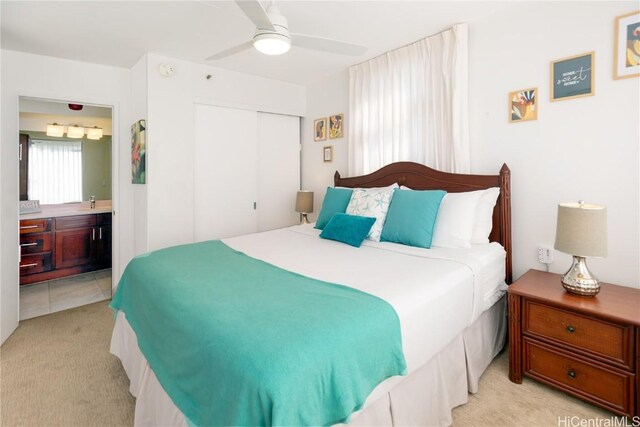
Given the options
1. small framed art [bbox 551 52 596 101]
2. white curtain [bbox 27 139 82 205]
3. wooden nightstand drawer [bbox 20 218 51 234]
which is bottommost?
wooden nightstand drawer [bbox 20 218 51 234]

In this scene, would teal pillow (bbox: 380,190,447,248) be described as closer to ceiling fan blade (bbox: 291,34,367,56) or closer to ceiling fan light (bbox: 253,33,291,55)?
ceiling fan blade (bbox: 291,34,367,56)

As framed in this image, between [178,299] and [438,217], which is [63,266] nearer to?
[178,299]

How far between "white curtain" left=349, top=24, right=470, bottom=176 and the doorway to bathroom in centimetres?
317

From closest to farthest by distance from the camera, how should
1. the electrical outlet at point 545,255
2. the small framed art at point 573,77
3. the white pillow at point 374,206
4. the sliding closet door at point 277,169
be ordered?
the small framed art at point 573,77 < the electrical outlet at point 545,255 < the white pillow at point 374,206 < the sliding closet door at point 277,169

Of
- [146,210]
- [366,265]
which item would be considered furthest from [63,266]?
[366,265]

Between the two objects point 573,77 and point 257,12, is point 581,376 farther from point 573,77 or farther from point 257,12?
point 257,12

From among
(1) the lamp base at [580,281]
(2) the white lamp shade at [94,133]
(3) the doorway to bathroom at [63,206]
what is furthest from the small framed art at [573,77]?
(2) the white lamp shade at [94,133]

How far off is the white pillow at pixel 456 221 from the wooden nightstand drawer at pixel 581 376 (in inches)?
29.6

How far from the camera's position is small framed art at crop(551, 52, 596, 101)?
82.0 inches

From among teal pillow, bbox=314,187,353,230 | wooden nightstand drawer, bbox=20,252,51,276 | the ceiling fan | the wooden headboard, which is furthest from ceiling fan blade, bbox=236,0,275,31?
wooden nightstand drawer, bbox=20,252,51,276

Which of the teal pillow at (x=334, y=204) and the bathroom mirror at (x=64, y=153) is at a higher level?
the bathroom mirror at (x=64, y=153)

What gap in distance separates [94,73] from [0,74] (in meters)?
0.74

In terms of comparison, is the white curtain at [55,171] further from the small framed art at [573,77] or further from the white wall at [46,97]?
the small framed art at [573,77]

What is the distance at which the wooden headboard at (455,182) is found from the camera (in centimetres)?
242
